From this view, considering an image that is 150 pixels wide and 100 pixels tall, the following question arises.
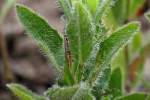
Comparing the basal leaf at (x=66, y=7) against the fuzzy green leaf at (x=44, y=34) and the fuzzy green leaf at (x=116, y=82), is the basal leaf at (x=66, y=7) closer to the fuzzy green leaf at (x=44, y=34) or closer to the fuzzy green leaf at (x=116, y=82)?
the fuzzy green leaf at (x=44, y=34)

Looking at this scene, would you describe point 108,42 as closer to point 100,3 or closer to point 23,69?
point 100,3

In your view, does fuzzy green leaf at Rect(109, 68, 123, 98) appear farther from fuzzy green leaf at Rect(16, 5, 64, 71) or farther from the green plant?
fuzzy green leaf at Rect(16, 5, 64, 71)

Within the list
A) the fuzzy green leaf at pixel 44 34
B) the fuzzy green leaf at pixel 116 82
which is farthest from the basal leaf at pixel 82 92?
the fuzzy green leaf at pixel 116 82

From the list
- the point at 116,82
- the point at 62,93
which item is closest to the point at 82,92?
the point at 62,93

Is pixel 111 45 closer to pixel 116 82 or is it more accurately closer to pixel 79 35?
pixel 79 35

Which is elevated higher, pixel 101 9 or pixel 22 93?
pixel 101 9

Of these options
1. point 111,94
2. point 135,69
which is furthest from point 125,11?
point 111,94

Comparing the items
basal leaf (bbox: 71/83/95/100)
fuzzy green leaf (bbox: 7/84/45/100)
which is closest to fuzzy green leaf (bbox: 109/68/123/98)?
fuzzy green leaf (bbox: 7/84/45/100)

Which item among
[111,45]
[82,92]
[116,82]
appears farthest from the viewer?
[116,82]
